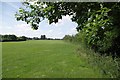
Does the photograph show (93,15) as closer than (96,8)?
Yes

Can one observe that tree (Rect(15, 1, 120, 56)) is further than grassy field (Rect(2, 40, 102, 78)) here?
No

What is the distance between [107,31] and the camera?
10.3 metres

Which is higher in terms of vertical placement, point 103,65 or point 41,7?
point 41,7

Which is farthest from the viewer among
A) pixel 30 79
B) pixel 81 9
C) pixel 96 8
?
pixel 30 79

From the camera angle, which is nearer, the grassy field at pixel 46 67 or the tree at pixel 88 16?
the tree at pixel 88 16

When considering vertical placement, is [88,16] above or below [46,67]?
above

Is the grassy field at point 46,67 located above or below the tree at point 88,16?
below

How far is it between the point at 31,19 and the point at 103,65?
575 centimetres

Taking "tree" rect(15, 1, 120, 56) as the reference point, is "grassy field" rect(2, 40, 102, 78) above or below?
below

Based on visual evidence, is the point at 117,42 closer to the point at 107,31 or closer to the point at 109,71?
the point at 109,71

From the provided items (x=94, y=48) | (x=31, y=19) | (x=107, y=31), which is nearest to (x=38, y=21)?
(x=31, y=19)

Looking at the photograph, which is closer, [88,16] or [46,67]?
[88,16]

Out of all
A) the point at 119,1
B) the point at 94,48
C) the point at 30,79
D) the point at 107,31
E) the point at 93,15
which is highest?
the point at 119,1

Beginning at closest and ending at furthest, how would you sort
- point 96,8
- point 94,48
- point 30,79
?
point 96,8
point 30,79
point 94,48
